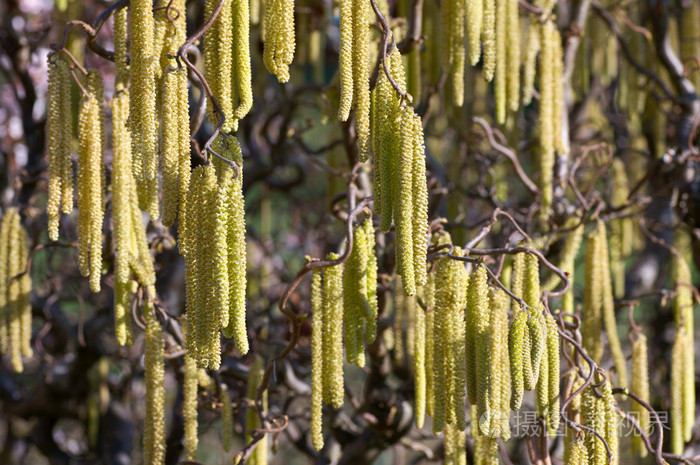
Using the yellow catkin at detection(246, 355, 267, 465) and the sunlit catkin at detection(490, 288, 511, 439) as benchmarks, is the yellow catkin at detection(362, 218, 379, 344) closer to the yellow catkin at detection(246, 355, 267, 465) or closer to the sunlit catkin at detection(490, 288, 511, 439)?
the sunlit catkin at detection(490, 288, 511, 439)

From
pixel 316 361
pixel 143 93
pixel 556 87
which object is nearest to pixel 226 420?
pixel 316 361

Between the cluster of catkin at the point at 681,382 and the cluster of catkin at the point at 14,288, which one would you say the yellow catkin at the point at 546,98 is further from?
the cluster of catkin at the point at 14,288

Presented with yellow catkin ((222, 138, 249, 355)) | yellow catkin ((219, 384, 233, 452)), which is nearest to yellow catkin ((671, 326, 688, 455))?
yellow catkin ((219, 384, 233, 452))

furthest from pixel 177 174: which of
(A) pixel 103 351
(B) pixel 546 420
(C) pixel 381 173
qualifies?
(A) pixel 103 351

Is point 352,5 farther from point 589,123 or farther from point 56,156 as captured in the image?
point 589,123

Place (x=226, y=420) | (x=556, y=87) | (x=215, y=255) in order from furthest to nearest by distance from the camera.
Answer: (x=556, y=87) → (x=226, y=420) → (x=215, y=255)

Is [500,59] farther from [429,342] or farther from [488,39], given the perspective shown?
[429,342]

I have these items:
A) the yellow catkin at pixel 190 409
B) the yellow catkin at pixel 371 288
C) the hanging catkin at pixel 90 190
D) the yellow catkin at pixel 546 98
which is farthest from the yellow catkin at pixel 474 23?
the yellow catkin at pixel 190 409

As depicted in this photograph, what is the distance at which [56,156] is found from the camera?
1.41m

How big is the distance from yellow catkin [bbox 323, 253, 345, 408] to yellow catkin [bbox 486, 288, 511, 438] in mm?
273

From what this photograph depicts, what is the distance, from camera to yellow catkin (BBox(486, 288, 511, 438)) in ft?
4.38

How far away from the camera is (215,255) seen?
1.12 m

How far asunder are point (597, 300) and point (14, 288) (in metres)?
1.41

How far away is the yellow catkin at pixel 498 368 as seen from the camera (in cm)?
133
